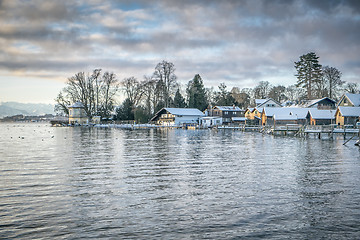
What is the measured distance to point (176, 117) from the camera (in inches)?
3770

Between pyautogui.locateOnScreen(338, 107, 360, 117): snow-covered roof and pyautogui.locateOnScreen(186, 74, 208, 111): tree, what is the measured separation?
54.6 meters

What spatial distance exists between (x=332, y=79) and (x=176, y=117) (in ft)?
169

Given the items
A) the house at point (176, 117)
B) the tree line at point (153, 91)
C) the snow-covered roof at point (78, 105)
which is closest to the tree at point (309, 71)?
the tree line at point (153, 91)

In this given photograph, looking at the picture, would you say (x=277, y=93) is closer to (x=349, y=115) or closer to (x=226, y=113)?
(x=226, y=113)

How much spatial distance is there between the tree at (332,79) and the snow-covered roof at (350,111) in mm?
29570

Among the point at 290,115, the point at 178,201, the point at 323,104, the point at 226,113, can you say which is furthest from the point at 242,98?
the point at 178,201

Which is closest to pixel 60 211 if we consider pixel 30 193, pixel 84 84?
pixel 30 193

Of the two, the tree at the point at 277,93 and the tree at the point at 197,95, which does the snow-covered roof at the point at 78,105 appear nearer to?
the tree at the point at 197,95

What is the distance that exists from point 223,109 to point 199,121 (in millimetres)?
10651

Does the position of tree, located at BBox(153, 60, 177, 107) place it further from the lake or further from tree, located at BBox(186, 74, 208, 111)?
the lake

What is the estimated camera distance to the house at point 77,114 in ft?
348

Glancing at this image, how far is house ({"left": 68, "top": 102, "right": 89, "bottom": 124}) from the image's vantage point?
106 meters

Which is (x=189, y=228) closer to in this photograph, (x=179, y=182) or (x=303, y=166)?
(x=179, y=182)

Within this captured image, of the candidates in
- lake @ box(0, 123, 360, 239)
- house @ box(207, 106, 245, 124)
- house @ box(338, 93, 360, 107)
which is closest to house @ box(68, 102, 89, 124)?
house @ box(207, 106, 245, 124)
